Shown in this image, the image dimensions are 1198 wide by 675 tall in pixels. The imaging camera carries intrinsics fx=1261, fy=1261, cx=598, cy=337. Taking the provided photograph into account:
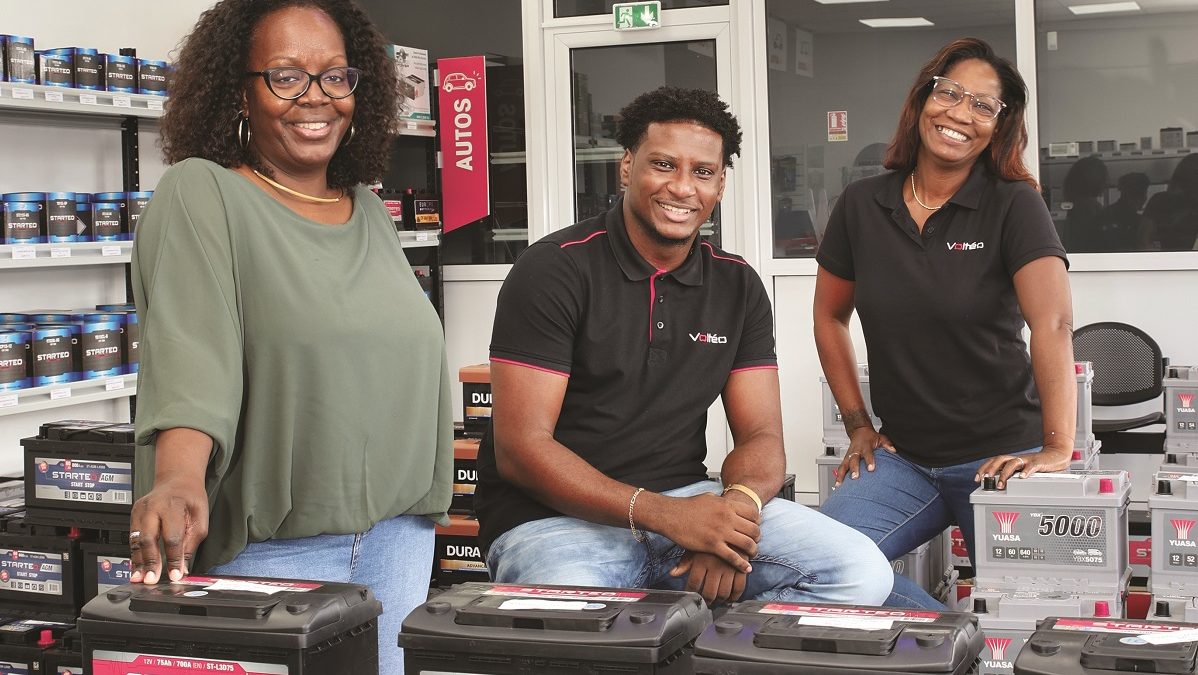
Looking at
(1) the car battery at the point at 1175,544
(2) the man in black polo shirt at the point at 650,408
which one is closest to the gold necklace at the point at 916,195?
(2) the man in black polo shirt at the point at 650,408

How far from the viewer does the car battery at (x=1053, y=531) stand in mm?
2637

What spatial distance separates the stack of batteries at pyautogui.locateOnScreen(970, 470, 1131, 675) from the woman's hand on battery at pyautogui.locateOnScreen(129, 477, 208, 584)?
171cm

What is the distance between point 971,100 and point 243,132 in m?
1.58

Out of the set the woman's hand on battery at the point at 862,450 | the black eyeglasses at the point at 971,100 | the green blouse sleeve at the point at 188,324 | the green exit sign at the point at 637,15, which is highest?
the green exit sign at the point at 637,15

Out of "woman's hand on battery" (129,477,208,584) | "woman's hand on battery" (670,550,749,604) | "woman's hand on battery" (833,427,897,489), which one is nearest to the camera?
"woman's hand on battery" (129,477,208,584)

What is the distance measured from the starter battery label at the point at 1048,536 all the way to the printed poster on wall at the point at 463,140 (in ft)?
13.8

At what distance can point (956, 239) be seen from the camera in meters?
2.70

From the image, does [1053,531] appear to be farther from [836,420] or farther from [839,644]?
[839,644]

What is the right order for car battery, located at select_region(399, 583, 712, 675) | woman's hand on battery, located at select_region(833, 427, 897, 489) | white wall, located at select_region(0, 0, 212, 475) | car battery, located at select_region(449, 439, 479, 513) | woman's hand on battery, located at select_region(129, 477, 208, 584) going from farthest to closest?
white wall, located at select_region(0, 0, 212, 475) → car battery, located at select_region(449, 439, 479, 513) → woman's hand on battery, located at select_region(833, 427, 897, 489) → woman's hand on battery, located at select_region(129, 477, 208, 584) → car battery, located at select_region(399, 583, 712, 675)

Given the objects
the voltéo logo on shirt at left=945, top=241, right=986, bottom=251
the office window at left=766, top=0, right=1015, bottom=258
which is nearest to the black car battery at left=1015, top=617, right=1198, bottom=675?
the voltéo logo on shirt at left=945, top=241, right=986, bottom=251

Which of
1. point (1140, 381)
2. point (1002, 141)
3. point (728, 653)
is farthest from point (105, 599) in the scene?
point (1140, 381)

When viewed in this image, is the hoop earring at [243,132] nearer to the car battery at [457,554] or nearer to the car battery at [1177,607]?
the car battery at [1177,607]

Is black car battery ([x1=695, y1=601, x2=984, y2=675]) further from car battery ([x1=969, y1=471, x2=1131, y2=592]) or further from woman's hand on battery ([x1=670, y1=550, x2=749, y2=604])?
car battery ([x1=969, y1=471, x2=1131, y2=592])

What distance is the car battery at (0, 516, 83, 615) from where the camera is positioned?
321 centimetres
